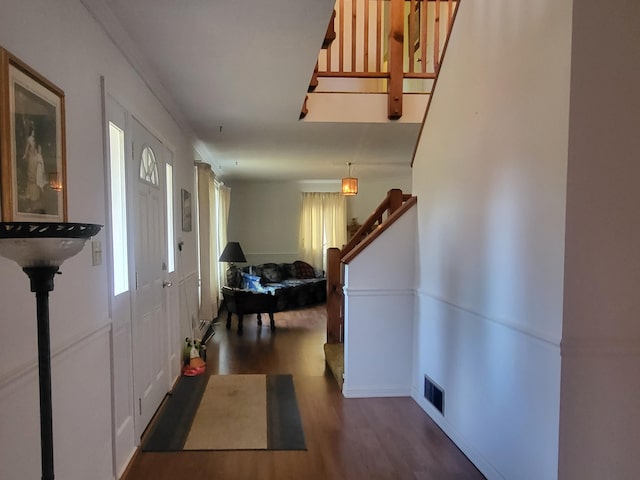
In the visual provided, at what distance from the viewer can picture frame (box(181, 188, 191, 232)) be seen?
3826mm

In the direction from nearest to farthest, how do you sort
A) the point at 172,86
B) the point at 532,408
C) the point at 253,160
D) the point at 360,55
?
1. the point at 532,408
2. the point at 172,86
3. the point at 360,55
4. the point at 253,160

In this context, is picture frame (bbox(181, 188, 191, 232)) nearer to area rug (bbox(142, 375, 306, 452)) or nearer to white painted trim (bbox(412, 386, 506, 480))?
area rug (bbox(142, 375, 306, 452))

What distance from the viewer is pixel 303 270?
7.79 meters

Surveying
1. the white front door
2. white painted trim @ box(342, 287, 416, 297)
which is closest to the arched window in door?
the white front door

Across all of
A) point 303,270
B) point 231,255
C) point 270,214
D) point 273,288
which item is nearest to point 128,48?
point 231,255

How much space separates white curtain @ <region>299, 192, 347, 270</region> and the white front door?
5.14 metres

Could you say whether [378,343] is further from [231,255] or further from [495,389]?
[231,255]

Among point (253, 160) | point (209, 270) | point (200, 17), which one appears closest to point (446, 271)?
point (200, 17)

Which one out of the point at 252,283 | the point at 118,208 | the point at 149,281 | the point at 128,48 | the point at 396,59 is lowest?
the point at 252,283

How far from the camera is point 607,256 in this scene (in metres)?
1.48

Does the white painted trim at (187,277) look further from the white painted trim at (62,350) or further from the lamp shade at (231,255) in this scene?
the white painted trim at (62,350)

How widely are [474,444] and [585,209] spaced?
1427 mm

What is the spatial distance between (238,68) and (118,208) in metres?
1.14

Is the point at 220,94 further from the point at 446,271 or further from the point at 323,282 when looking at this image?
the point at 323,282
